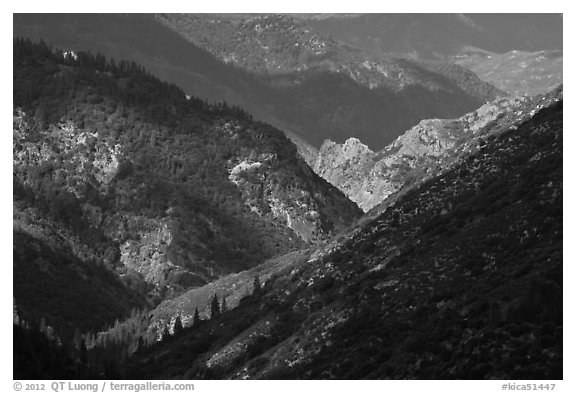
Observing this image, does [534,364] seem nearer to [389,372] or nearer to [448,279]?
[389,372]

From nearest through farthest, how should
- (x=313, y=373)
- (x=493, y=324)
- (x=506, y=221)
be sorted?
(x=493, y=324), (x=313, y=373), (x=506, y=221)

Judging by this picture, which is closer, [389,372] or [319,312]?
[389,372]

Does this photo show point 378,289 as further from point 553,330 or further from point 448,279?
point 553,330

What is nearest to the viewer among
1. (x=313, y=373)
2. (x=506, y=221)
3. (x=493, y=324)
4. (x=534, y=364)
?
(x=534, y=364)

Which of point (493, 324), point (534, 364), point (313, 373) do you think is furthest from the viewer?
point (313, 373)

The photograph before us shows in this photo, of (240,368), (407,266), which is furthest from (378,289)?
(240,368)
